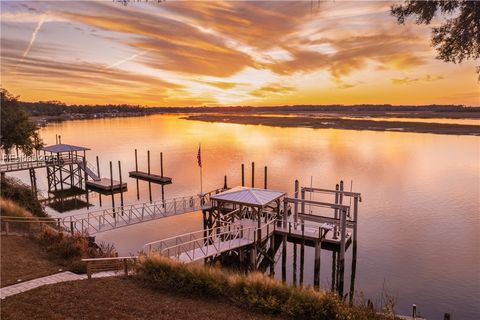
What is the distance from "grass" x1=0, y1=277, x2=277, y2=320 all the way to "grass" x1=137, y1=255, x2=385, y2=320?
368mm

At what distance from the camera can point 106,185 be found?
4219 cm

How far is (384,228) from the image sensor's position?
26.2 metres

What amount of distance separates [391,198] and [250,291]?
87.0ft

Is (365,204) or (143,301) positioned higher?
(143,301)

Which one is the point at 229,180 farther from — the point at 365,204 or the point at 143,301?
the point at 143,301

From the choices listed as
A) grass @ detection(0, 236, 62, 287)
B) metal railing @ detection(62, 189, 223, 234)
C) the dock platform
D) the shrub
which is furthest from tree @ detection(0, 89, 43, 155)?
grass @ detection(0, 236, 62, 287)

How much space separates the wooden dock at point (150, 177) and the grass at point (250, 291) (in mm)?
32195

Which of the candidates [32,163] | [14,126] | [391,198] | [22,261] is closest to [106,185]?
[32,163]

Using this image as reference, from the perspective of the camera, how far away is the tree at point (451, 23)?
9.41 m

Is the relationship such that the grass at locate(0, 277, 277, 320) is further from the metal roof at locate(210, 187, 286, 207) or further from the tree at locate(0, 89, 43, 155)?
the tree at locate(0, 89, 43, 155)

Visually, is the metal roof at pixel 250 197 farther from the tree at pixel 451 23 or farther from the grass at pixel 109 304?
the tree at pixel 451 23

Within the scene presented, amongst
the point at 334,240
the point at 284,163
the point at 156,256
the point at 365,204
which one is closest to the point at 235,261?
the point at 334,240

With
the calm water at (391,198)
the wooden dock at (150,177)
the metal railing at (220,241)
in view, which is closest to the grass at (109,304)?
the metal railing at (220,241)

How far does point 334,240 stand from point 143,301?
550 inches
